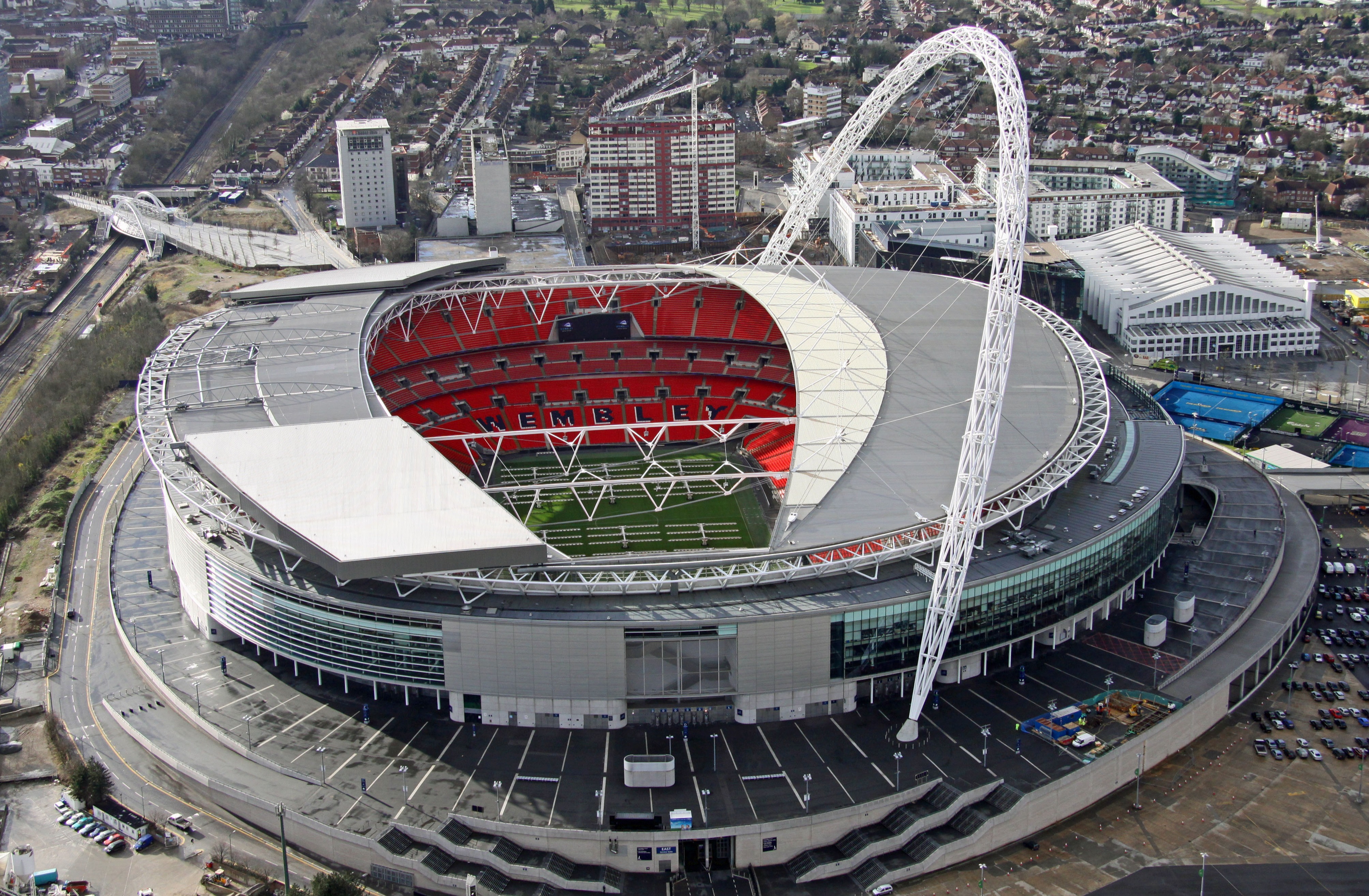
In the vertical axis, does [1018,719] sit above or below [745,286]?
below

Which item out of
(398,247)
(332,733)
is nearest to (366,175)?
(398,247)

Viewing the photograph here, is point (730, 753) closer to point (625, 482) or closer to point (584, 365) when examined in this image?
point (625, 482)

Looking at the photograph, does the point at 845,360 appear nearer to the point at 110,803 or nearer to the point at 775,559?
the point at 775,559

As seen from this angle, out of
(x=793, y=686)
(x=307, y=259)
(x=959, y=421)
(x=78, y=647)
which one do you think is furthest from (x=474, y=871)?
(x=307, y=259)

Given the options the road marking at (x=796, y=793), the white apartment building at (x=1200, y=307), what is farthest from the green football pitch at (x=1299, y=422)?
the road marking at (x=796, y=793)

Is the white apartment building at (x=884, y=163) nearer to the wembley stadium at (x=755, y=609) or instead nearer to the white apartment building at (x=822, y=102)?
the white apartment building at (x=822, y=102)

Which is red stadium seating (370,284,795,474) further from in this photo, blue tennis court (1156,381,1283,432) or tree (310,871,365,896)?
tree (310,871,365,896)
